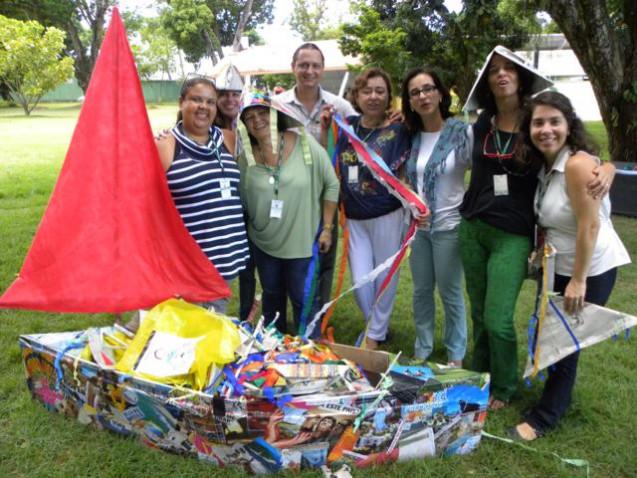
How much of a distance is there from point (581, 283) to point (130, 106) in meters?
2.42

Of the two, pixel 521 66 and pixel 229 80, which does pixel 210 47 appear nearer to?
pixel 229 80

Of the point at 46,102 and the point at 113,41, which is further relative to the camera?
the point at 46,102

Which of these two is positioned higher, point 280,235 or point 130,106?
point 130,106

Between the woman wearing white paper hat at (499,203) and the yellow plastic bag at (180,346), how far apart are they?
1339mm

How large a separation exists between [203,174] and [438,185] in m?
1.30

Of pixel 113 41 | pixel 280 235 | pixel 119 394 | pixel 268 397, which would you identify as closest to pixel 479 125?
pixel 280 235

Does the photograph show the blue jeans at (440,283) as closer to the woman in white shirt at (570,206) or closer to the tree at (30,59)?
the woman in white shirt at (570,206)

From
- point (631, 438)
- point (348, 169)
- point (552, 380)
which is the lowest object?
point (631, 438)

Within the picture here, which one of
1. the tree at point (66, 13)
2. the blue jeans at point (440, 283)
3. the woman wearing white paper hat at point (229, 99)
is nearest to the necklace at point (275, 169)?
the woman wearing white paper hat at point (229, 99)

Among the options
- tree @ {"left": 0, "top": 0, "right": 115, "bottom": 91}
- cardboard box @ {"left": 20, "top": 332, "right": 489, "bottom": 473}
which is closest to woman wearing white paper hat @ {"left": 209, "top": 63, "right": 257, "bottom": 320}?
cardboard box @ {"left": 20, "top": 332, "right": 489, "bottom": 473}

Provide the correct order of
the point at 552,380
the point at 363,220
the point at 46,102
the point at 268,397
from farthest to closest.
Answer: the point at 46,102 → the point at 363,220 → the point at 552,380 → the point at 268,397

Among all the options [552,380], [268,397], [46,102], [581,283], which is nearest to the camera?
[268,397]

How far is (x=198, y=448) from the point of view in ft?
7.89

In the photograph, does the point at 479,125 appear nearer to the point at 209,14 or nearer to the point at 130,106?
the point at 130,106
